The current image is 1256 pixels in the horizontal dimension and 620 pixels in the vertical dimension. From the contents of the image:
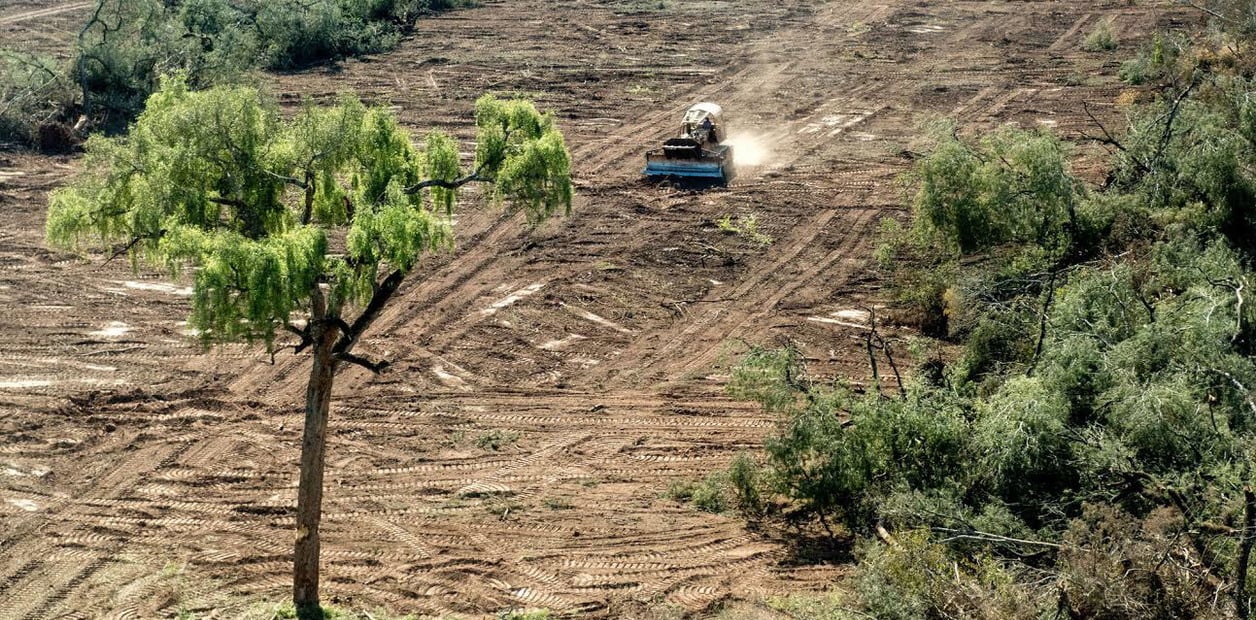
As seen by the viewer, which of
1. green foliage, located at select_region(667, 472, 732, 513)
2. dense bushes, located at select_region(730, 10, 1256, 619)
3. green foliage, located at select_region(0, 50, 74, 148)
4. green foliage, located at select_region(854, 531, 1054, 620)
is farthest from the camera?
green foliage, located at select_region(0, 50, 74, 148)

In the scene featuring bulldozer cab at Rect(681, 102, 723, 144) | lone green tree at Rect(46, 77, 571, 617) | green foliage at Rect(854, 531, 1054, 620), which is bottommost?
green foliage at Rect(854, 531, 1054, 620)

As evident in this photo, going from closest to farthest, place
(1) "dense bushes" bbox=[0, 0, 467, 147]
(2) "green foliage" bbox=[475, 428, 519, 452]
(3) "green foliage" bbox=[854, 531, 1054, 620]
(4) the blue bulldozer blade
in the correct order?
(3) "green foliage" bbox=[854, 531, 1054, 620] < (2) "green foliage" bbox=[475, 428, 519, 452] < (4) the blue bulldozer blade < (1) "dense bushes" bbox=[0, 0, 467, 147]

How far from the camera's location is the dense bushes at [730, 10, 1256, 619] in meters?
12.8

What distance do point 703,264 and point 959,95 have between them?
14.1 m

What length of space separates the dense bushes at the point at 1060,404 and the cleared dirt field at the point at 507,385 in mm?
1579

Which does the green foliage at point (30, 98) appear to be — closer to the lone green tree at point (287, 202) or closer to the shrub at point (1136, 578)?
the lone green tree at point (287, 202)

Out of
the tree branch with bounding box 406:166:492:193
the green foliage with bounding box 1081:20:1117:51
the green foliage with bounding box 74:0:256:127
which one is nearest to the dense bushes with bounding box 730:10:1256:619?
the tree branch with bounding box 406:166:492:193

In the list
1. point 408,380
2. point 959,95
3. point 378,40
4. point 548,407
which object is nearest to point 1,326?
point 408,380

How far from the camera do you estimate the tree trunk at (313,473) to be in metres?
13.2

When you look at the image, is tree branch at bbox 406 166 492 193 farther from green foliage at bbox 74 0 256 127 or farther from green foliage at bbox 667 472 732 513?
green foliage at bbox 74 0 256 127

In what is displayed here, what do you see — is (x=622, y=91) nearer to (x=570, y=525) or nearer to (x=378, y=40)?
(x=378, y=40)

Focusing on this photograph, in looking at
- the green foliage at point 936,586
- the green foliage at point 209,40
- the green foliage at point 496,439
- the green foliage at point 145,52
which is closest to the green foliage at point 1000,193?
the green foliage at point 496,439

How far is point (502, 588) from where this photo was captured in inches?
596

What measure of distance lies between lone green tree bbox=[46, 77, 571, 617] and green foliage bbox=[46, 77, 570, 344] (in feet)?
0.05
